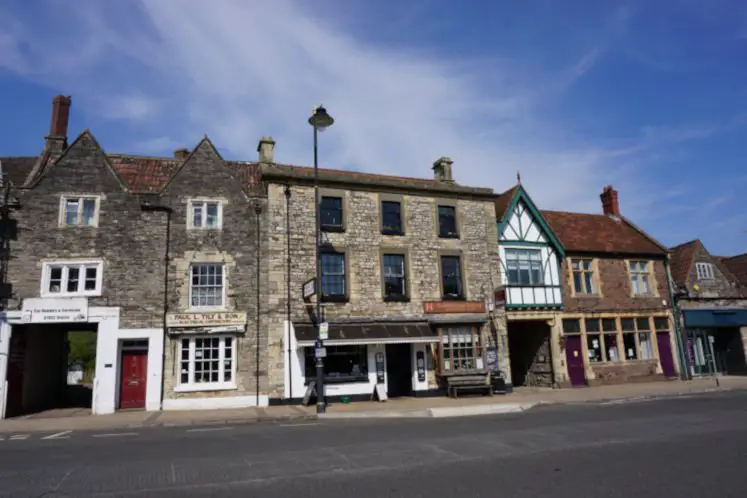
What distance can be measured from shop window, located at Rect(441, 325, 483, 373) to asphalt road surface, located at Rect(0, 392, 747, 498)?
795cm

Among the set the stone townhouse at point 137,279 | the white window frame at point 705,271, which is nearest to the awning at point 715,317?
the white window frame at point 705,271

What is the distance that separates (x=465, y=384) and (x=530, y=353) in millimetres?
6312

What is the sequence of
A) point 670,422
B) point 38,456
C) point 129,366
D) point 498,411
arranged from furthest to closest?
point 129,366, point 498,411, point 670,422, point 38,456

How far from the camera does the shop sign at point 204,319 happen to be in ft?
59.1

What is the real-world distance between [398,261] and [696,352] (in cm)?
1777

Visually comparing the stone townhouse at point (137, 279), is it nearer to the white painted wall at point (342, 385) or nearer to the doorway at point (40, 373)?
the doorway at point (40, 373)

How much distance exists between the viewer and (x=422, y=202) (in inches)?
872

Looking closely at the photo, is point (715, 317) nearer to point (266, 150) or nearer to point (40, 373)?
point (266, 150)

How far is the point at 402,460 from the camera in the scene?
813 centimetres

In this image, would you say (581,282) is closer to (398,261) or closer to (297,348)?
(398,261)

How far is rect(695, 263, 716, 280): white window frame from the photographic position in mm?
27250

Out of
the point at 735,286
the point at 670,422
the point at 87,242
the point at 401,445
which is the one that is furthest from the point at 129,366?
the point at 735,286

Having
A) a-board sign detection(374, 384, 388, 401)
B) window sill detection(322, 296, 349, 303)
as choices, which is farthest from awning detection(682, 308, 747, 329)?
window sill detection(322, 296, 349, 303)

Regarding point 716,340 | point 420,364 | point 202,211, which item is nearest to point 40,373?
point 202,211
